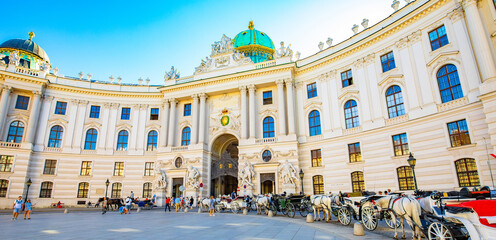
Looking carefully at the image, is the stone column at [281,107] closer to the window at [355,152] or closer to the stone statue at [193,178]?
the window at [355,152]

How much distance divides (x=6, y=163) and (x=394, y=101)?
43.7 metres

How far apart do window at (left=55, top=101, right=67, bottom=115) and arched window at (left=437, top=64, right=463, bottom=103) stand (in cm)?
4393

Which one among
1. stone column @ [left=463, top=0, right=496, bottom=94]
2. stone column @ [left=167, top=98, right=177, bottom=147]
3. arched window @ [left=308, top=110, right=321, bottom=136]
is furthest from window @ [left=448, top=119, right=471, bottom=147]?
stone column @ [left=167, top=98, right=177, bottom=147]

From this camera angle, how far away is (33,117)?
35.0 metres

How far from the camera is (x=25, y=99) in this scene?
119ft

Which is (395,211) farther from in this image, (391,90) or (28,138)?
(28,138)

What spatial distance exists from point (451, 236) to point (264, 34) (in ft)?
152

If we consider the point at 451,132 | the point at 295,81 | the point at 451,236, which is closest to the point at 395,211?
the point at 451,236

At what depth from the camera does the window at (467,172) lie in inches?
755

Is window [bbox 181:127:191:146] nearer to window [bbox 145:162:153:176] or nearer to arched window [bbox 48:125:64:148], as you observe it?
window [bbox 145:162:153:176]

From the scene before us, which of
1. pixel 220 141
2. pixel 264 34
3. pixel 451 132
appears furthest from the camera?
pixel 264 34

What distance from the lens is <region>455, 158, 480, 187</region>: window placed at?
19172 millimetres

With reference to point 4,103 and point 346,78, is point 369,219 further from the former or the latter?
point 4,103

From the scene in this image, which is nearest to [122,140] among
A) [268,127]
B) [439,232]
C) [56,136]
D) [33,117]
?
[56,136]
